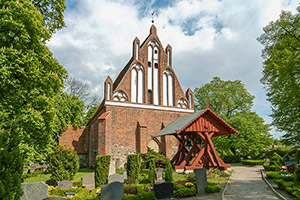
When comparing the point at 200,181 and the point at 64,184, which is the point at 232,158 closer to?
the point at 200,181

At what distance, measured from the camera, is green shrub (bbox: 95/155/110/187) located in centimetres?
1104

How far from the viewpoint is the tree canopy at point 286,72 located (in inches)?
425

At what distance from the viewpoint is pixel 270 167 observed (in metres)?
14.6

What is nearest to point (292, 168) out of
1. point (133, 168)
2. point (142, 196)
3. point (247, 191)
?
point (247, 191)

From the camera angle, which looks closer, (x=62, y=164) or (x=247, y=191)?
(x=247, y=191)

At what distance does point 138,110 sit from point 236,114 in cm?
1520

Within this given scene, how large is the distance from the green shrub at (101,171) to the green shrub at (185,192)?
4.47 meters

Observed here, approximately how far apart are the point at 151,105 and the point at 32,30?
1291cm

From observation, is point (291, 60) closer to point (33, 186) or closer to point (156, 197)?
point (156, 197)

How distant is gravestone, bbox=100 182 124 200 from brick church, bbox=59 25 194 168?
9.63 meters

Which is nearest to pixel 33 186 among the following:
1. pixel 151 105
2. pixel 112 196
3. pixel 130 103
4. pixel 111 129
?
pixel 112 196

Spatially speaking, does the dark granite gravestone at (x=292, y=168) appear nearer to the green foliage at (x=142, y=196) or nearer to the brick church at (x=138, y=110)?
the green foliage at (x=142, y=196)

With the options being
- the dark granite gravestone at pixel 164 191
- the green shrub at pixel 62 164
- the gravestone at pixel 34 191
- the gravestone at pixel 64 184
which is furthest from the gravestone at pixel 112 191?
the green shrub at pixel 62 164

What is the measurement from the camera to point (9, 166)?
5.08 m
